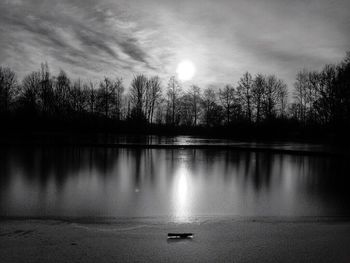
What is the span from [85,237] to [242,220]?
322 centimetres

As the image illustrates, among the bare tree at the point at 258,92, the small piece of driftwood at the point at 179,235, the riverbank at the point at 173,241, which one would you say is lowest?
the riverbank at the point at 173,241

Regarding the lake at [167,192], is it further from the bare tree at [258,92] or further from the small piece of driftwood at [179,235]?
the bare tree at [258,92]

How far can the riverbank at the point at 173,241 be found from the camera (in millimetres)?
4512

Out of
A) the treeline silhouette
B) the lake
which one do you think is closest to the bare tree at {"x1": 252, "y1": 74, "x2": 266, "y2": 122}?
the treeline silhouette

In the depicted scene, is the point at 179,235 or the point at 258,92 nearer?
the point at 179,235

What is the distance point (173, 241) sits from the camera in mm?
5133

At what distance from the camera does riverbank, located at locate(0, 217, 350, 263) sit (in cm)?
451

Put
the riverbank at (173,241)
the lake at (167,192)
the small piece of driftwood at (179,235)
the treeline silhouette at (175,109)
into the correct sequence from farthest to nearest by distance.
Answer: the treeline silhouette at (175,109) < the lake at (167,192) < the small piece of driftwood at (179,235) < the riverbank at (173,241)

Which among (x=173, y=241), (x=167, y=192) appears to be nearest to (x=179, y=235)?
(x=173, y=241)

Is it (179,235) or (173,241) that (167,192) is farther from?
(173,241)

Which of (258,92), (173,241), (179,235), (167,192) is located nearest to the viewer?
(173,241)

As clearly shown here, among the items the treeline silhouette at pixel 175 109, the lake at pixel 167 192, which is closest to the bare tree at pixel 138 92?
the treeline silhouette at pixel 175 109

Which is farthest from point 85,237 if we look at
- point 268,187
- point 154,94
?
point 154,94

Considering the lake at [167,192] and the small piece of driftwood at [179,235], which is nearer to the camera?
the small piece of driftwood at [179,235]
